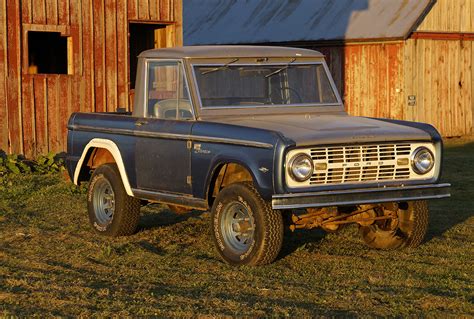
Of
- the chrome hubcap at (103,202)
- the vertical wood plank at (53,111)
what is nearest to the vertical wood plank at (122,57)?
the vertical wood plank at (53,111)

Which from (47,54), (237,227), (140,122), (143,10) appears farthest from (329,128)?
(47,54)

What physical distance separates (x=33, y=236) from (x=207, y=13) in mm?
21230

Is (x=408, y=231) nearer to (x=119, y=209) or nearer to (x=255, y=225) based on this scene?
(x=255, y=225)

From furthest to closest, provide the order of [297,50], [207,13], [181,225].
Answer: [207,13], [181,225], [297,50]

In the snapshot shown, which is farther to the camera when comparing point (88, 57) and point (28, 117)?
point (88, 57)

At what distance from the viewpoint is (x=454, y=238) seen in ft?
35.0

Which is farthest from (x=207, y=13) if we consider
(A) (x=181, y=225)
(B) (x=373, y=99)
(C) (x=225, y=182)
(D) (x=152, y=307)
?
(D) (x=152, y=307)

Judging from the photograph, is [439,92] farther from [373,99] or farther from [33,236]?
[33,236]

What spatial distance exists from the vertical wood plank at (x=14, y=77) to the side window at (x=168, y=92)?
7.52m

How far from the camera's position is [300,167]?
854 centimetres

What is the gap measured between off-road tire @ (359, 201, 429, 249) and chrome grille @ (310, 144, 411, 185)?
2.02 ft

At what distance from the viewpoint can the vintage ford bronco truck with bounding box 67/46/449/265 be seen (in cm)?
866

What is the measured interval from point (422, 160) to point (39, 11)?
1026 cm

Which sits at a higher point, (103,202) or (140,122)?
(140,122)
